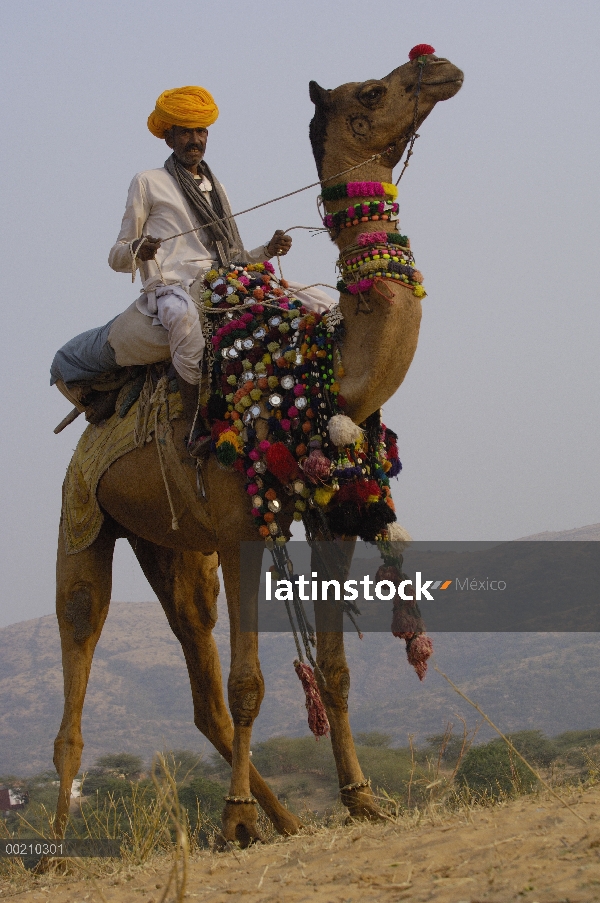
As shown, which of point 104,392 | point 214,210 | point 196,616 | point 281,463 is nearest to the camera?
point 281,463

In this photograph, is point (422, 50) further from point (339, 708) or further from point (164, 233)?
point (339, 708)

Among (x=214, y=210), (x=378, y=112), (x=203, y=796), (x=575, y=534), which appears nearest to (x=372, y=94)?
(x=378, y=112)

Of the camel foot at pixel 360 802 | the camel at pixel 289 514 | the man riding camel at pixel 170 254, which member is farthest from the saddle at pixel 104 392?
the camel foot at pixel 360 802

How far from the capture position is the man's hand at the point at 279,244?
762 cm

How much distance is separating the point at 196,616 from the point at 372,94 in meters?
3.78

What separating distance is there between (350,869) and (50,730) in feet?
115

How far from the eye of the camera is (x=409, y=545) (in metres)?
6.72

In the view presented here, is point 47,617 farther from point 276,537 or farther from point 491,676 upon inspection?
point 276,537

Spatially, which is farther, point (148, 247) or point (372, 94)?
point (148, 247)

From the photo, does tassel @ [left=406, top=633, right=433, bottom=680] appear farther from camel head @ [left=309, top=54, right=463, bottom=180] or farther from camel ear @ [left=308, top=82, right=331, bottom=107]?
camel ear @ [left=308, top=82, right=331, bottom=107]

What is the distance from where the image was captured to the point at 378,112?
668cm

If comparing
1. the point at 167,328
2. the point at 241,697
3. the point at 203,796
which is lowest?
the point at 203,796

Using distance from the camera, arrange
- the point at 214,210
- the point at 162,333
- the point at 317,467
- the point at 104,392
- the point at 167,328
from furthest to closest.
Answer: the point at 104,392
the point at 214,210
the point at 162,333
the point at 167,328
the point at 317,467

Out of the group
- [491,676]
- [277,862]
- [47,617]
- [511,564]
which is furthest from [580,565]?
[47,617]
